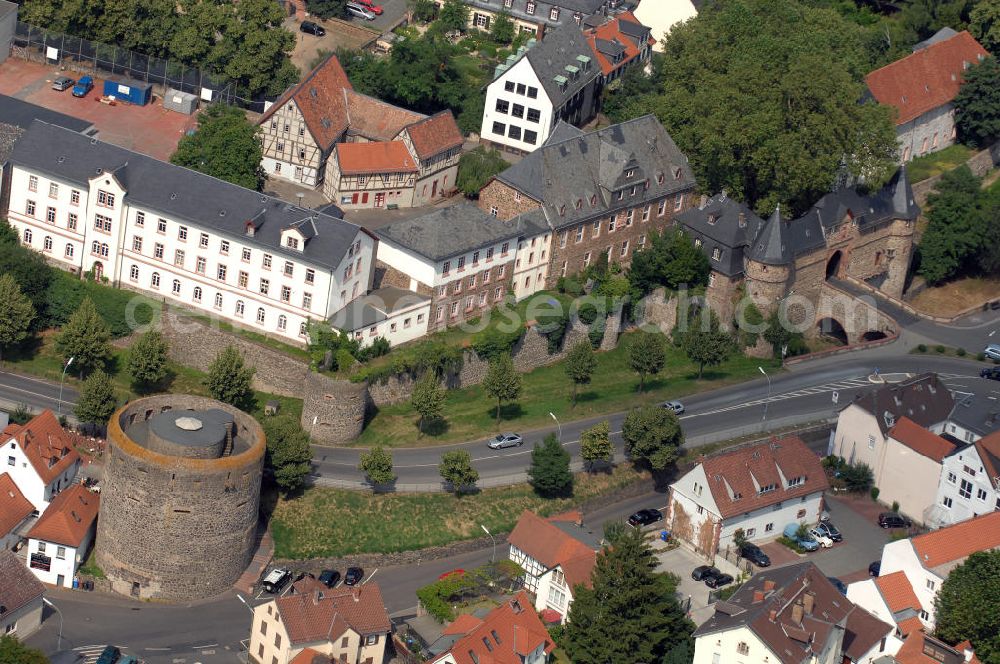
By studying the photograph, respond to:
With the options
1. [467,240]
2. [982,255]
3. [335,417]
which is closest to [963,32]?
[982,255]

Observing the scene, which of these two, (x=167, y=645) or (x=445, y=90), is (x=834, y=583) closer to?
(x=167, y=645)

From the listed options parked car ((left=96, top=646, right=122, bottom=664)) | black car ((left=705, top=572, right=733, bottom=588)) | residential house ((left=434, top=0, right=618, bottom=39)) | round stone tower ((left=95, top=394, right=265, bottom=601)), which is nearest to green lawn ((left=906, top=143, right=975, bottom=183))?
residential house ((left=434, top=0, right=618, bottom=39))

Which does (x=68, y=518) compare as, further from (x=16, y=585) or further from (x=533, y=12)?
(x=533, y=12)

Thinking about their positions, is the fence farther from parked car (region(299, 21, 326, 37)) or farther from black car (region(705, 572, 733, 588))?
black car (region(705, 572, 733, 588))

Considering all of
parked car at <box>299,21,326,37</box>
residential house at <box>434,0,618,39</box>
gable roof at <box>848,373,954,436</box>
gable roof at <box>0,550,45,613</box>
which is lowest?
gable roof at <box>0,550,45,613</box>

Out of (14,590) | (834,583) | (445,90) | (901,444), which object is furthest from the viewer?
(445,90)

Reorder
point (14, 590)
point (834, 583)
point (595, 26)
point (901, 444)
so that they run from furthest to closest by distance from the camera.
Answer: point (595, 26) < point (901, 444) < point (834, 583) < point (14, 590)

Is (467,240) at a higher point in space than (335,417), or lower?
higher
